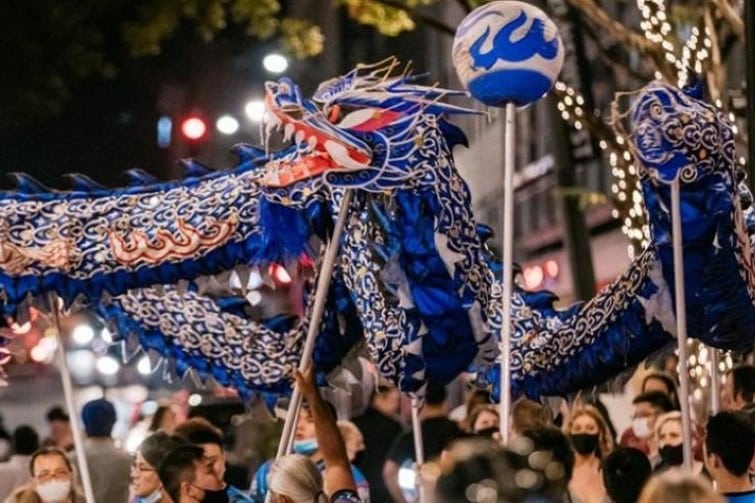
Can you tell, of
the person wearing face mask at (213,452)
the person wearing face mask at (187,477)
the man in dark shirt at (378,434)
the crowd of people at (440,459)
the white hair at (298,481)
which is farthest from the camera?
the man in dark shirt at (378,434)

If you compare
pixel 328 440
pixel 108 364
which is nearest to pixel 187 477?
pixel 328 440

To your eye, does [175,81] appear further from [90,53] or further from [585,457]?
[585,457]

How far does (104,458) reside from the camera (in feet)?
27.7

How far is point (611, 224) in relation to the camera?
21359 mm

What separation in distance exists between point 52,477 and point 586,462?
2.38 meters

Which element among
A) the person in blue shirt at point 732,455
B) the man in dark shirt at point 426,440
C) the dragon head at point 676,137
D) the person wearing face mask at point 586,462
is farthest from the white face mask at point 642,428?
the dragon head at point 676,137

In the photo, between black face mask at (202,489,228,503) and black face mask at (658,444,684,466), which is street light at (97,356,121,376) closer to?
black face mask at (202,489,228,503)

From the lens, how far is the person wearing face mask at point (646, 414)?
8195 mm

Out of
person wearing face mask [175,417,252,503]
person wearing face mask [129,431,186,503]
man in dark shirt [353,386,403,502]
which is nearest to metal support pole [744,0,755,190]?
man in dark shirt [353,386,403,502]

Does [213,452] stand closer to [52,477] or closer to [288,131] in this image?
[52,477]

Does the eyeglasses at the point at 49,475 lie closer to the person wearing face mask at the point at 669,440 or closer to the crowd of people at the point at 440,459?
the crowd of people at the point at 440,459

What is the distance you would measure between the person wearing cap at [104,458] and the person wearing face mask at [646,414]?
8.23 feet

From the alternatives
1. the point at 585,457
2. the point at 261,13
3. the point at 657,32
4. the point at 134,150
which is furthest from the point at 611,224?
the point at 585,457

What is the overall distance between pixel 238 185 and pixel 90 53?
447 inches
